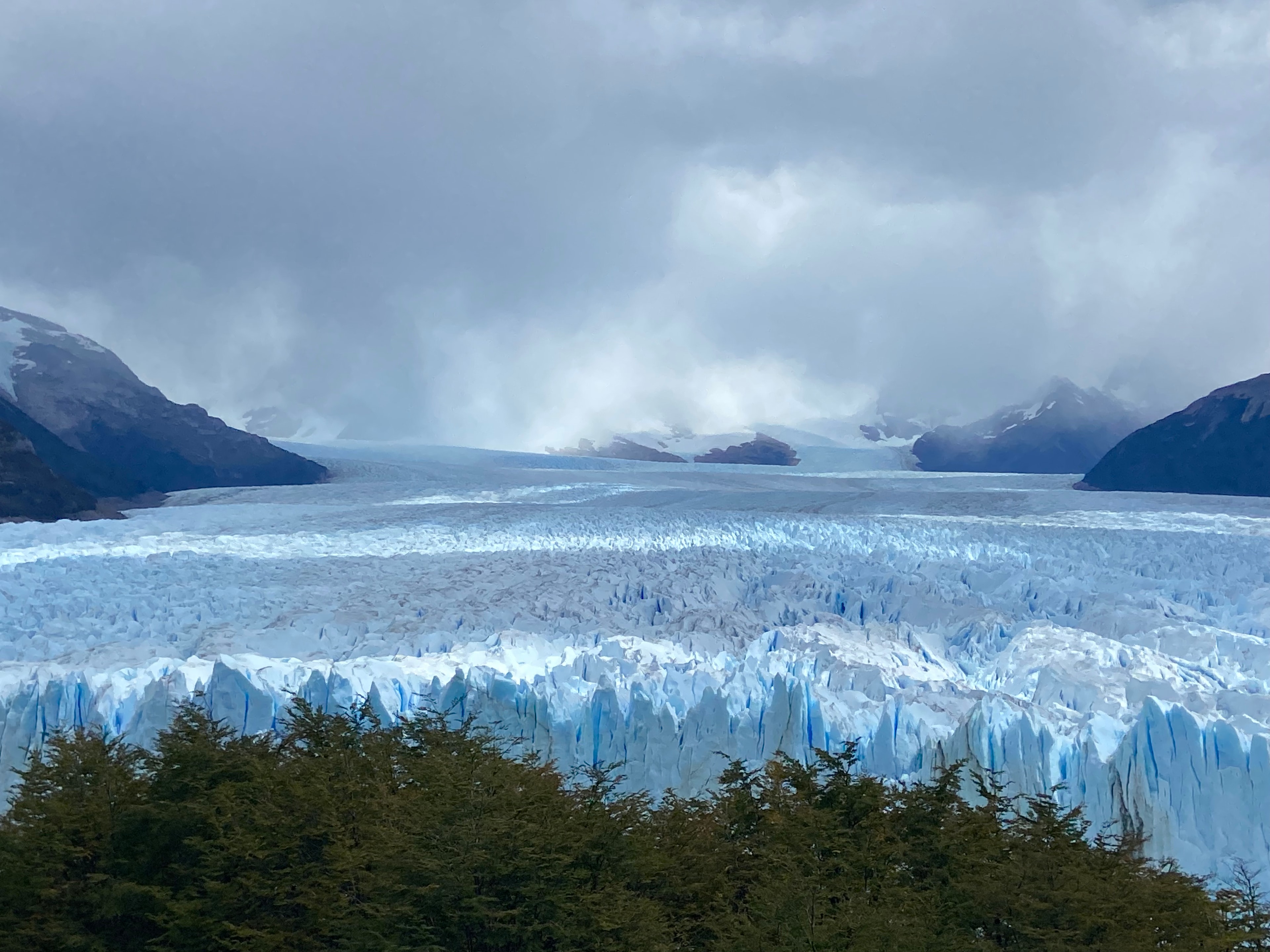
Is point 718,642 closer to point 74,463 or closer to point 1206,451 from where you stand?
point 1206,451

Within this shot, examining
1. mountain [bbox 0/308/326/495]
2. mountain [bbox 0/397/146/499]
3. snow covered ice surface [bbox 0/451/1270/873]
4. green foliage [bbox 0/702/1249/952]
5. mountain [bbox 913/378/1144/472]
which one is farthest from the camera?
mountain [bbox 913/378/1144/472]

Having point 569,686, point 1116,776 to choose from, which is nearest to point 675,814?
point 569,686

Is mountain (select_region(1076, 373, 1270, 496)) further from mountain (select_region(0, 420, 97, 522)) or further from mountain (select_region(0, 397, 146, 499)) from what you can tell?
mountain (select_region(0, 397, 146, 499))

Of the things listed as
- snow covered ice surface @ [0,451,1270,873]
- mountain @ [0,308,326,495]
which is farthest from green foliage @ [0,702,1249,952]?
mountain @ [0,308,326,495]

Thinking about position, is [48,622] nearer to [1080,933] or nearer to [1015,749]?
[1015,749]

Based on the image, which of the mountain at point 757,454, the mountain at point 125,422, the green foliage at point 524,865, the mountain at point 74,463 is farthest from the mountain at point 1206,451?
the mountain at point 74,463

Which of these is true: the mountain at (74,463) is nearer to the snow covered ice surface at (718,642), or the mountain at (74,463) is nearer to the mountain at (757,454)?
the snow covered ice surface at (718,642)
